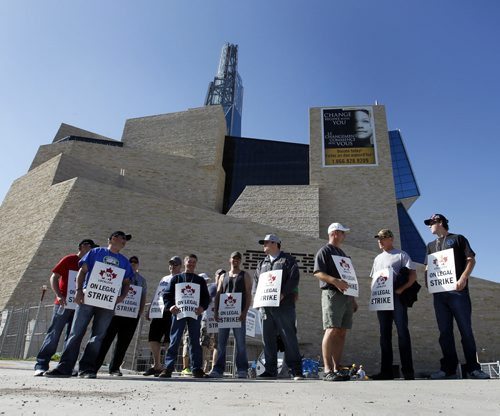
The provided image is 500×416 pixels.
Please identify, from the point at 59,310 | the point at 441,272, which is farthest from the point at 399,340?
the point at 59,310

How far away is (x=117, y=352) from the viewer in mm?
5262

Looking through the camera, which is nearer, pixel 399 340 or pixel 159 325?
pixel 399 340

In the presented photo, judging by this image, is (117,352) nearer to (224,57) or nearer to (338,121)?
(338,121)

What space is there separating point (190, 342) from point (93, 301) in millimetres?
1360

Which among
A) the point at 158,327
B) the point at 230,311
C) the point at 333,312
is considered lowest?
the point at 158,327

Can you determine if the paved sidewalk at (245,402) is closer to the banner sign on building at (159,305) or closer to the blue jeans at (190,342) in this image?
the blue jeans at (190,342)

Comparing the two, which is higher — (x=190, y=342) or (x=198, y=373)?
(x=190, y=342)

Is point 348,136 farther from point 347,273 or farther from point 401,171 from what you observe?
point 347,273

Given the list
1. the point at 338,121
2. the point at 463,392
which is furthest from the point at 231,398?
the point at 338,121

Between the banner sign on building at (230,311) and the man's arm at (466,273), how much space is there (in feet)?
8.98

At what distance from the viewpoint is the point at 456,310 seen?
4918 mm

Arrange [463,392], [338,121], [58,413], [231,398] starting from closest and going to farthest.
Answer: [58,413] < [231,398] < [463,392] < [338,121]

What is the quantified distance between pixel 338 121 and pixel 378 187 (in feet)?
16.8

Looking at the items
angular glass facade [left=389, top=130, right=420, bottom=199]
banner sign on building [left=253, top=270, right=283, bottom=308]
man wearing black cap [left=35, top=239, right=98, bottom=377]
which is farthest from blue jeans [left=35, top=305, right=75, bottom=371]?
angular glass facade [left=389, top=130, right=420, bottom=199]
